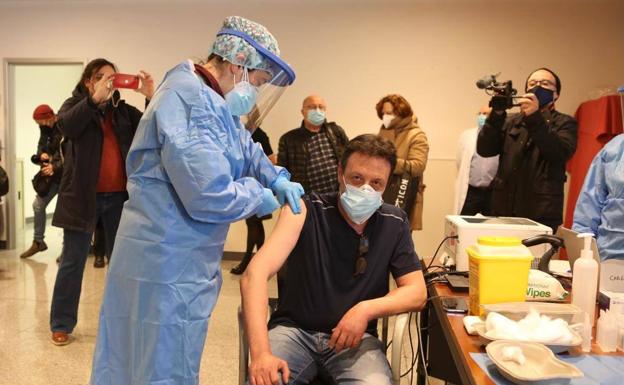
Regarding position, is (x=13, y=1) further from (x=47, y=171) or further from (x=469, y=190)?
(x=469, y=190)

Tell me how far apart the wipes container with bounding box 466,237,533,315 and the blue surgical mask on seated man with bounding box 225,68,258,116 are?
30.5 inches

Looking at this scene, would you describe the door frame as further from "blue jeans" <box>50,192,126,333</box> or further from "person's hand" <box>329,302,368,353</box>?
A: "person's hand" <box>329,302,368,353</box>

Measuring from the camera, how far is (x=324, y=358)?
142 cm

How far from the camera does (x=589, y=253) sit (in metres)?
1.20

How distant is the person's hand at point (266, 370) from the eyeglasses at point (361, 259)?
38 centimetres

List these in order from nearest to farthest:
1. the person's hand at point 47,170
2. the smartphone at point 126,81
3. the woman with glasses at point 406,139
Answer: the smartphone at point 126,81, the woman with glasses at point 406,139, the person's hand at point 47,170

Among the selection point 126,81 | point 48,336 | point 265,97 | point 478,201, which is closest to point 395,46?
point 478,201

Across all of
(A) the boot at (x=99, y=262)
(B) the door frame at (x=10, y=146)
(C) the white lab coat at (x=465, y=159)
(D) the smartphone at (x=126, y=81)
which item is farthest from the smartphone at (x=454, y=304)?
(B) the door frame at (x=10, y=146)

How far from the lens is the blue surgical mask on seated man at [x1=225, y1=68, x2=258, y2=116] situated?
57.3 inches

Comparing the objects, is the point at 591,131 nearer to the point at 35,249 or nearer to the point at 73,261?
the point at 73,261

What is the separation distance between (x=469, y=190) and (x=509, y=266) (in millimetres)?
2080

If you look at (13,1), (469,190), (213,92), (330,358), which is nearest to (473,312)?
(330,358)

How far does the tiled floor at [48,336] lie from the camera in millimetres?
2289

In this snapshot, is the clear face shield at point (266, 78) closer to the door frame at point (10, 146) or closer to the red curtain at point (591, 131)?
the red curtain at point (591, 131)
